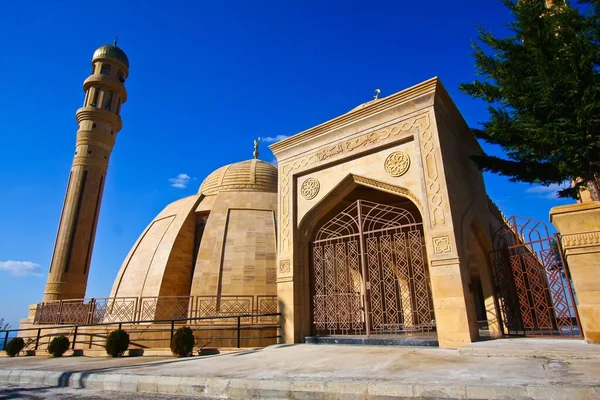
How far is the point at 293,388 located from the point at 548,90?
23.2 ft

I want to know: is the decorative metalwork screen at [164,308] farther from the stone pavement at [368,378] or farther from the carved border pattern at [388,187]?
the carved border pattern at [388,187]

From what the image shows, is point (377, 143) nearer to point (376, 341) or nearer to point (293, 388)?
point (376, 341)

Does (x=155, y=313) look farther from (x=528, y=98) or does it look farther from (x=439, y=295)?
(x=528, y=98)

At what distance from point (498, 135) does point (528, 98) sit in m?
0.97

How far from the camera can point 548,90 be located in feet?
22.7

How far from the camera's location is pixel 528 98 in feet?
24.1

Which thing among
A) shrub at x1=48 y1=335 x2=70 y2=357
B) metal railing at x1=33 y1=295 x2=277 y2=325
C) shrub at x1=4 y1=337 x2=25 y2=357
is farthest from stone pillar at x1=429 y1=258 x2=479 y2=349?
shrub at x1=4 y1=337 x2=25 y2=357

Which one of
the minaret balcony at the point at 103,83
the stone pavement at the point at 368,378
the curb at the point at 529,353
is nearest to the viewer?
the stone pavement at the point at 368,378

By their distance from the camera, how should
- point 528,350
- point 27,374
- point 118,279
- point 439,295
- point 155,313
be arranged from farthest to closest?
point 118,279 < point 155,313 < point 439,295 < point 27,374 < point 528,350

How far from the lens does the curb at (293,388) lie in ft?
9.90

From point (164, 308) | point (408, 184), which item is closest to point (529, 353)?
point (408, 184)

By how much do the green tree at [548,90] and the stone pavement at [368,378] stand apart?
4.04m

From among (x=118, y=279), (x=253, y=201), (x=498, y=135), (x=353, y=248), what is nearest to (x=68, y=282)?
(x=118, y=279)

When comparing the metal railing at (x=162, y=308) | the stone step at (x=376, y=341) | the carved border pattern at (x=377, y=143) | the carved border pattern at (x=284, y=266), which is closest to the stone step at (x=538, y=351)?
the stone step at (x=376, y=341)
